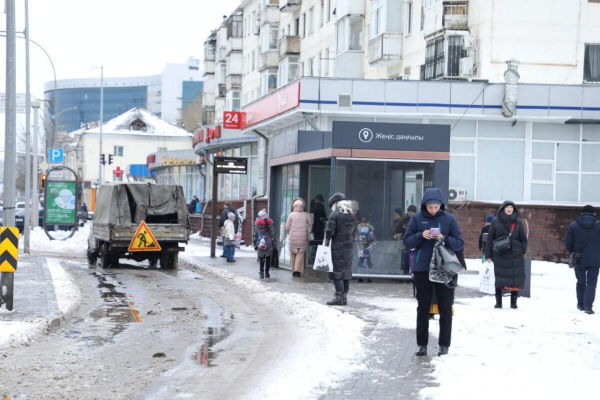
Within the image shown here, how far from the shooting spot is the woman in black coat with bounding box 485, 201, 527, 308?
15273 mm

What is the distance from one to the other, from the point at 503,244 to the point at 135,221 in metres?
12.9

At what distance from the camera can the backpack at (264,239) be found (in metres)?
21.1

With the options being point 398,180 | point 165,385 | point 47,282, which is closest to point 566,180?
point 398,180

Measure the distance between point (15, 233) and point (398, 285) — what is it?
8.32 meters

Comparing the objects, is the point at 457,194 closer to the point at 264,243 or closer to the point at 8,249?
the point at 264,243

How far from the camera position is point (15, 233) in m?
13.7

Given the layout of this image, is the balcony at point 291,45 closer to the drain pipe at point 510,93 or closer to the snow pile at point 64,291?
the drain pipe at point 510,93

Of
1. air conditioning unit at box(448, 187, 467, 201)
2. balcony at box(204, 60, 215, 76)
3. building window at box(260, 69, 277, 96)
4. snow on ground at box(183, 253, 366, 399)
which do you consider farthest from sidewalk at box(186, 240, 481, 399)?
balcony at box(204, 60, 215, 76)

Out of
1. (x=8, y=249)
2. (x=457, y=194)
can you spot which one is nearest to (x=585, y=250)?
(x=8, y=249)

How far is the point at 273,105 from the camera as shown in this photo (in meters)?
35.4

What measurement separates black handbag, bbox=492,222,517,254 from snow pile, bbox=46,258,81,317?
638 centimetres

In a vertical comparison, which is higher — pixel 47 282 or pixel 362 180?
pixel 362 180

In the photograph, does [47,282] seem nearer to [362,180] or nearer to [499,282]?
[362,180]

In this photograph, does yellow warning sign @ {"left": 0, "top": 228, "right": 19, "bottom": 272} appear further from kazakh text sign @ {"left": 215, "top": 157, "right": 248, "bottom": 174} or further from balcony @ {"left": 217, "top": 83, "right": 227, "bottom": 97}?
balcony @ {"left": 217, "top": 83, "right": 227, "bottom": 97}
